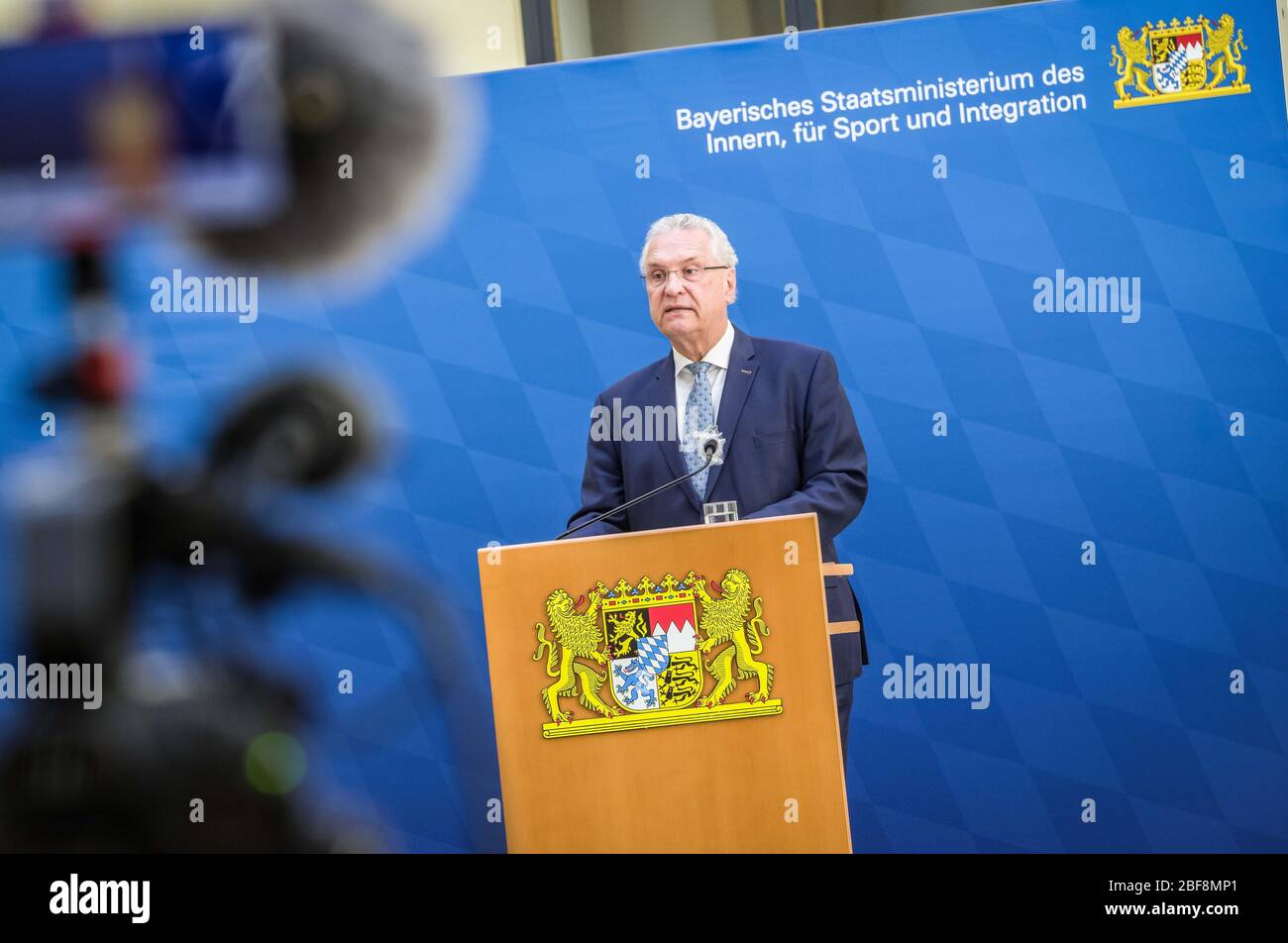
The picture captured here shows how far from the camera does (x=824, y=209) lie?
12.1ft

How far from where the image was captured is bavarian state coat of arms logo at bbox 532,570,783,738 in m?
2.47

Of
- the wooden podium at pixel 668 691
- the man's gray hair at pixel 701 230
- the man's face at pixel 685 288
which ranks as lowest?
the wooden podium at pixel 668 691

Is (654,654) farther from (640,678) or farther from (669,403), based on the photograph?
(669,403)

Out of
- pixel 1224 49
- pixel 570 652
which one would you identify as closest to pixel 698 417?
pixel 570 652

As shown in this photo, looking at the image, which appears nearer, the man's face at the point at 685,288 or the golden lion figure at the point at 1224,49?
the man's face at the point at 685,288

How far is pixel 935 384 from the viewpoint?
12.0ft

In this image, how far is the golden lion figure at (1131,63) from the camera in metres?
3.50

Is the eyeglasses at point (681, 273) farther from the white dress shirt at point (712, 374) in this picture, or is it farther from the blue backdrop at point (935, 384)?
the blue backdrop at point (935, 384)

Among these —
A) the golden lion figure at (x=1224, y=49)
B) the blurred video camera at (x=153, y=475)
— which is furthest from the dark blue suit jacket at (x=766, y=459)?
the blurred video camera at (x=153, y=475)

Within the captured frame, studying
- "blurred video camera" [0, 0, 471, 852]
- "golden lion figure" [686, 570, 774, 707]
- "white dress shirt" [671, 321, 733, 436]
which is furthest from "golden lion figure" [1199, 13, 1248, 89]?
"blurred video camera" [0, 0, 471, 852]

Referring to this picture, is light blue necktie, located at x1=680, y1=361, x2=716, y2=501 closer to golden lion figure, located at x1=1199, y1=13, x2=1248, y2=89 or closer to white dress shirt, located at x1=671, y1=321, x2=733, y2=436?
white dress shirt, located at x1=671, y1=321, x2=733, y2=436
